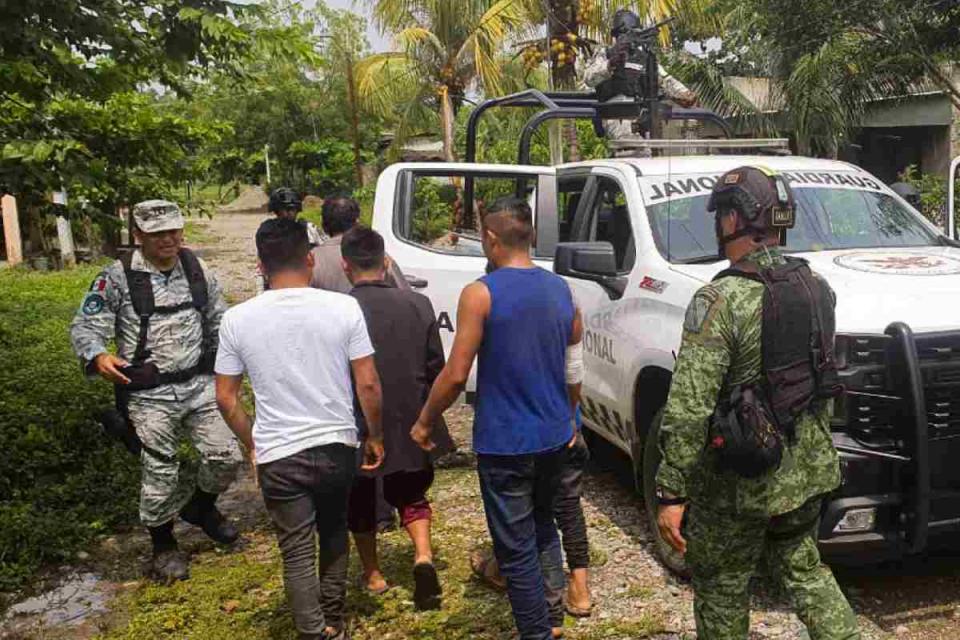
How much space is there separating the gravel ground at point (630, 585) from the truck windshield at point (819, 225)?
4.77 feet

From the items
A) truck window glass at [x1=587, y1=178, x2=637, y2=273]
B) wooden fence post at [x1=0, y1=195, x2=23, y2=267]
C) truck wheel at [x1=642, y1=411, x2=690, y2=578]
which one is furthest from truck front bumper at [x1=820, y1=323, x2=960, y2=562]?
wooden fence post at [x1=0, y1=195, x2=23, y2=267]

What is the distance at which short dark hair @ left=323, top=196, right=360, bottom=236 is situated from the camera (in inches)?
184

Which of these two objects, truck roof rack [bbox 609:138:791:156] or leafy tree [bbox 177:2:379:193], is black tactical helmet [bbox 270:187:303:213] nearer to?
truck roof rack [bbox 609:138:791:156]

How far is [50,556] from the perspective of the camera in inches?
180

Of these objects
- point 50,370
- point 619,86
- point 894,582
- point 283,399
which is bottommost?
point 894,582

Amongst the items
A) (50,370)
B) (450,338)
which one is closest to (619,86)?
(450,338)

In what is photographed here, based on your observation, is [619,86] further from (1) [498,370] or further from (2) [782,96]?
(2) [782,96]

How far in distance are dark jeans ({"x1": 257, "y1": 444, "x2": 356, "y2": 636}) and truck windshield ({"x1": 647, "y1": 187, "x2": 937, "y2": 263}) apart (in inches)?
76.5

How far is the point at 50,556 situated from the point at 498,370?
9.51ft

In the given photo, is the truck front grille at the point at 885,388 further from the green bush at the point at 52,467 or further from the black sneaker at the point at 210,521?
the green bush at the point at 52,467

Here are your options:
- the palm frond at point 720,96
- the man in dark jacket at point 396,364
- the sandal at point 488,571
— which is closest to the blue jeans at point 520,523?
the man in dark jacket at point 396,364

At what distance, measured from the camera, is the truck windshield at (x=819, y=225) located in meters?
4.35

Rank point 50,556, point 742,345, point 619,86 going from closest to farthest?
point 742,345
point 50,556
point 619,86

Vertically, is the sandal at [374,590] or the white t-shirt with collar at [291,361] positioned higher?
the white t-shirt with collar at [291,361]
